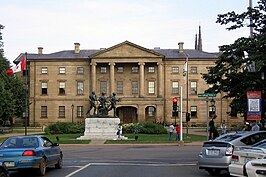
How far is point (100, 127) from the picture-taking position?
162 ft

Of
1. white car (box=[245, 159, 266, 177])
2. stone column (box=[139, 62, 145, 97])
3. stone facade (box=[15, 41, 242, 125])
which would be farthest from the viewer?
stone facade (box=[15, 41, 242, 125])

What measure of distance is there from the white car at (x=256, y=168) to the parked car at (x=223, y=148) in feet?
15.8

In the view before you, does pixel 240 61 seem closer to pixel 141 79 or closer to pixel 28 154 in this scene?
pixel 28 154

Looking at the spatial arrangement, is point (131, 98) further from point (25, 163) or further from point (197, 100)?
point (25, 163)

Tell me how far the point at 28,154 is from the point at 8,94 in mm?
51751

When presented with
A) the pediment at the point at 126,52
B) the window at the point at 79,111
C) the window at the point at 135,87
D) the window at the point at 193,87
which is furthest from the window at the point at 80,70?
the window at the point at 193,87

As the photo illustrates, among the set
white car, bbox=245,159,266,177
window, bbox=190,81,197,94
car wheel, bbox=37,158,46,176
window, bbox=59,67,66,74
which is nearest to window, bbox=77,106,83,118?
window, bbox=59,67,66,74

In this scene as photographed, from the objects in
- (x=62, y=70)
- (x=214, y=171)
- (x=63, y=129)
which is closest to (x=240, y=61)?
(x=214, y=171)

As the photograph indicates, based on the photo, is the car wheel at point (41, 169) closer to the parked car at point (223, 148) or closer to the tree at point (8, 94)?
the parked car at point (223, 148)

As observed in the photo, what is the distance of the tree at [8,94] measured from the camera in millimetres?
65125

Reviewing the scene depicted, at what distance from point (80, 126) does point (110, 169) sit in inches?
1723

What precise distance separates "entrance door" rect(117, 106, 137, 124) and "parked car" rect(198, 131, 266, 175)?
2983 inches

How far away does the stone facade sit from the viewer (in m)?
93.2

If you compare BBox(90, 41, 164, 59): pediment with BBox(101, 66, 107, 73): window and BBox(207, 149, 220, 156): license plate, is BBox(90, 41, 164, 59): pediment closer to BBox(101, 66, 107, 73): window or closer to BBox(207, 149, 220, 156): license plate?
BBox(101, 66, 107, 73): window
